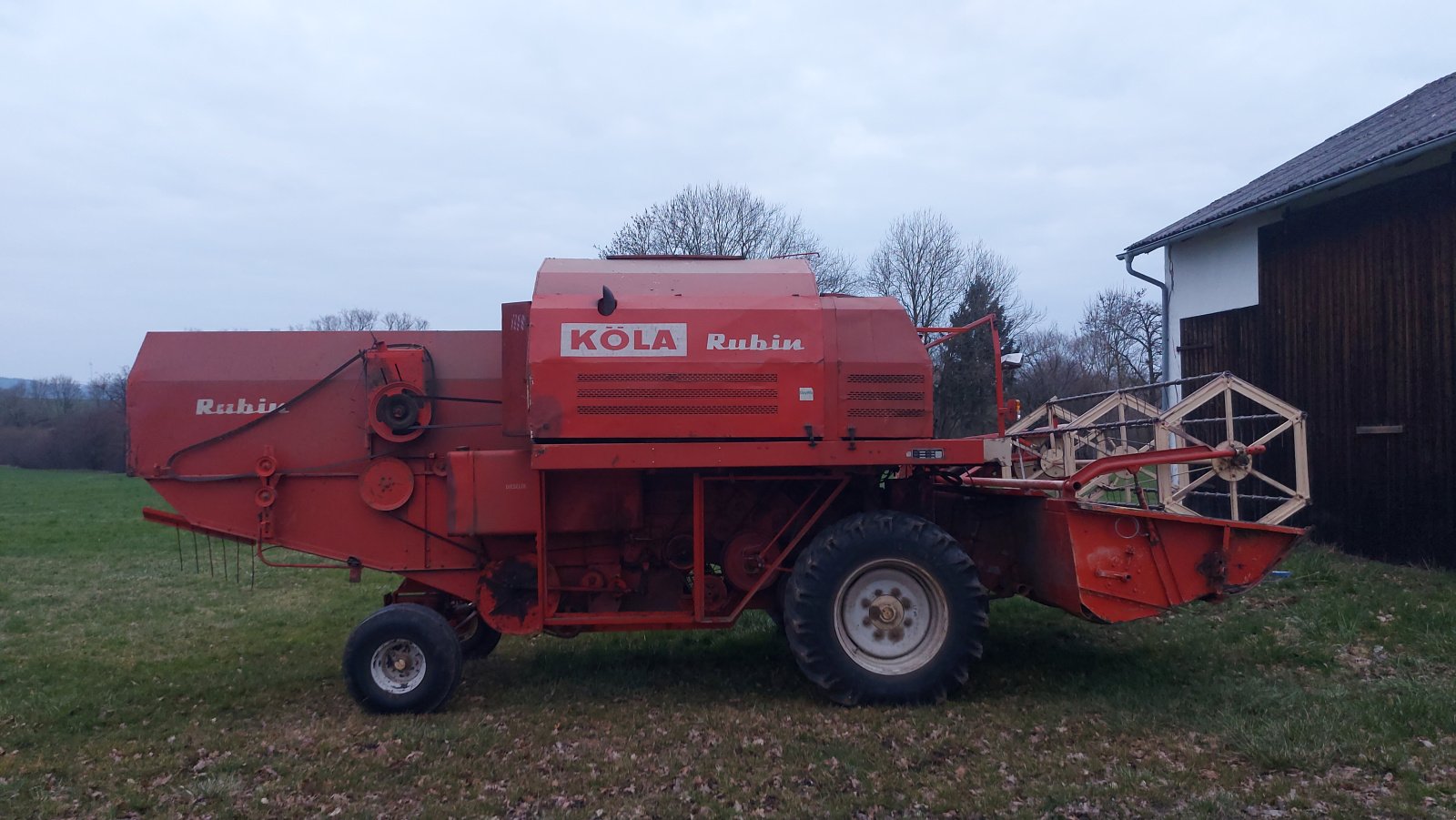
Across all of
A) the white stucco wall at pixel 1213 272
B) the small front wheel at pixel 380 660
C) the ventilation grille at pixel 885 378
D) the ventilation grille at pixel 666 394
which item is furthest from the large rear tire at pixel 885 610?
the white stucco wall at pixel 1213 272

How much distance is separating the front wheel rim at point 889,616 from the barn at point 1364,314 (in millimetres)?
6745

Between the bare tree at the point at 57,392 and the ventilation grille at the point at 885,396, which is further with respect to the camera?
the bare tree at the point at 57,392

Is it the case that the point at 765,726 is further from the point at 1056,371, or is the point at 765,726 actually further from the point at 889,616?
the point at 1056,371

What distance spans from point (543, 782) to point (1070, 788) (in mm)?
2770

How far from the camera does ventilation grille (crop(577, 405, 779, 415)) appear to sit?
21.3 feet

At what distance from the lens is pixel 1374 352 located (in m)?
11.0

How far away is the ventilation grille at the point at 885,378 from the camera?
6688mm

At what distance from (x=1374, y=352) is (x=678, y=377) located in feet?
28.3

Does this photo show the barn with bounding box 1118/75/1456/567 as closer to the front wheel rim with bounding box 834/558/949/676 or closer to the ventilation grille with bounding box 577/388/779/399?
the front wheel rim with bounding box 834/558/949/676

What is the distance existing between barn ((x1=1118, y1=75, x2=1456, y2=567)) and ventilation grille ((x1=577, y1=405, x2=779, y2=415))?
7584mm

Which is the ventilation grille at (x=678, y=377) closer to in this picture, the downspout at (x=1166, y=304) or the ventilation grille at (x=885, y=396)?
the ventilation grille at (x=885, y=396)

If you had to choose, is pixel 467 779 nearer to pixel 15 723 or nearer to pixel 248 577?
pixel 15 723

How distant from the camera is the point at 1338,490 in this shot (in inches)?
450

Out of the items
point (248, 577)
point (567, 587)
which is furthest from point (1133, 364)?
point (567, 587)
